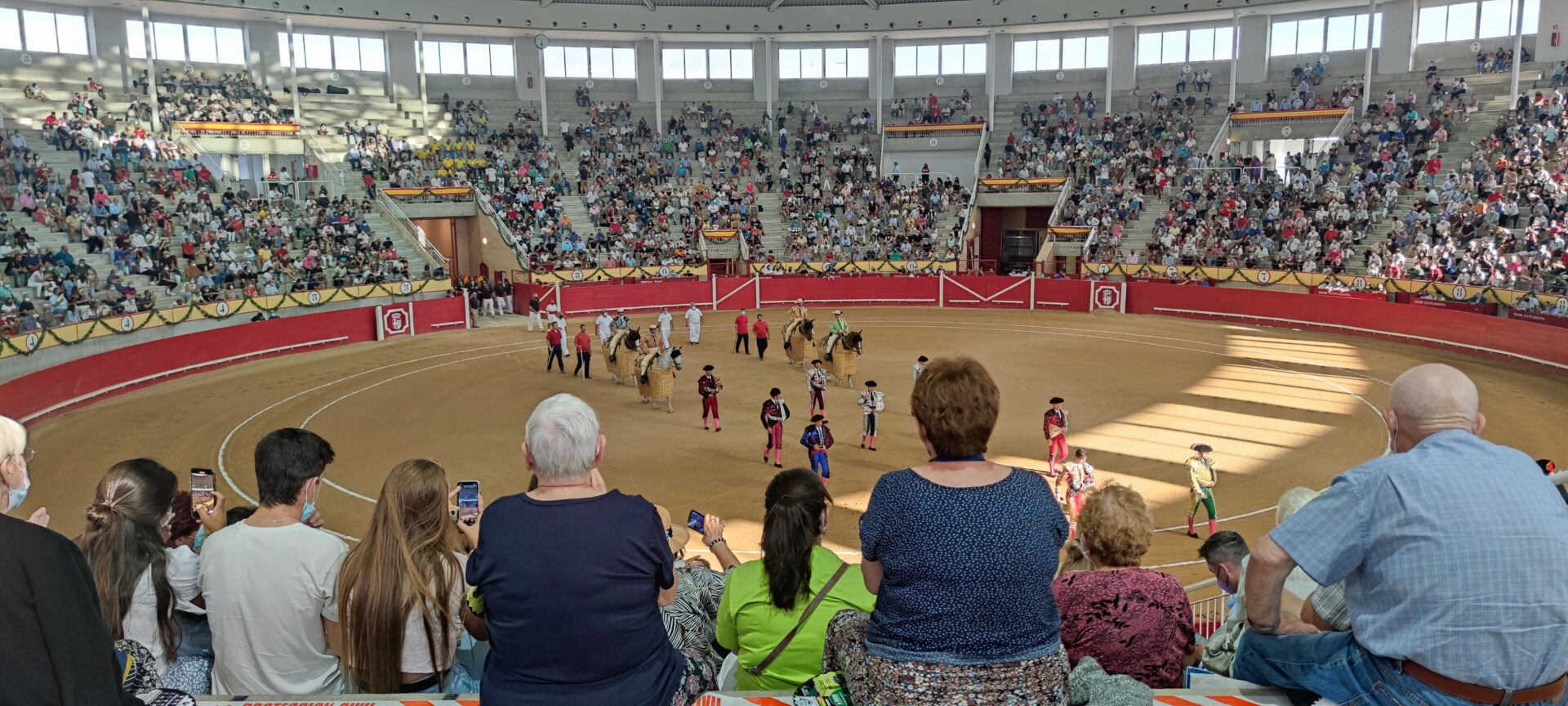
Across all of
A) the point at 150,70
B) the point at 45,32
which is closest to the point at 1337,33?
the point at 150,70

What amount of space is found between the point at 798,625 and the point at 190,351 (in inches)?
1152

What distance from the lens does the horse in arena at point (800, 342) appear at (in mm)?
27844

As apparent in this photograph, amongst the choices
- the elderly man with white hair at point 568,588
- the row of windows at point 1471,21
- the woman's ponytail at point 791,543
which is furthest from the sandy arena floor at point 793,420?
the row of windows at point 1471,21

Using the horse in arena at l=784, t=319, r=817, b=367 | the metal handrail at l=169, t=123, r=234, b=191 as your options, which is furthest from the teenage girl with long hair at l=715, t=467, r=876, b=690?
the metal handrail at l=169, t=123, r=234, b=191

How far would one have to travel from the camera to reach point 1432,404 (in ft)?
11.5

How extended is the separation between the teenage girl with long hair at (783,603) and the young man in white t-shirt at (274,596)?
1.78m

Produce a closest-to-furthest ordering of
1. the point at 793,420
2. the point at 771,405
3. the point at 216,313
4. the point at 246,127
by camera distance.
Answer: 1. the point at 771,405
2. the point at 793,420
3. the point at 216,313
4. the point at 246,127

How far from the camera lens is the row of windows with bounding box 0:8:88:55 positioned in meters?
41.4

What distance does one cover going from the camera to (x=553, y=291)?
40312mm

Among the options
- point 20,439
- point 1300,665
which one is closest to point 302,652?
point 20,439

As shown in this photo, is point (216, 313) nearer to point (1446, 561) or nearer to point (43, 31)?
point (43, 31)

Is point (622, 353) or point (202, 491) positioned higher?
point (202, 491)

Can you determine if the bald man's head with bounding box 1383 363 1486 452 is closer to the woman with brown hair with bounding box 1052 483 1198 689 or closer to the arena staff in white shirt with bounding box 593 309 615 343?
the woman with brown hair with bounding box 1052 483 1198 689

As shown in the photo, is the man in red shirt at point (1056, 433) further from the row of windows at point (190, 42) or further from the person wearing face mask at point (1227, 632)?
the row of windows at point (190, 42)
